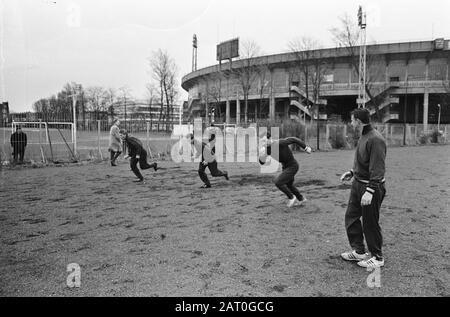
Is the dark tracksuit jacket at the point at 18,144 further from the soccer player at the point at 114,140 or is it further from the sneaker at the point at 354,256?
the sneaker at the point at 354,256

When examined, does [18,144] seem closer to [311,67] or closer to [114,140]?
[114,140]

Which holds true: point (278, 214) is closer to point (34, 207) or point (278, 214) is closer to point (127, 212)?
point (127, 212)

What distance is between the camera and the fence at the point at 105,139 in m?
18.4

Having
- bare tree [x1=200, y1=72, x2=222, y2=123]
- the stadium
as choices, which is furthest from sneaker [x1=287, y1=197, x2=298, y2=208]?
bare tree [x1=200, y1=72, x2=222, y2=123]

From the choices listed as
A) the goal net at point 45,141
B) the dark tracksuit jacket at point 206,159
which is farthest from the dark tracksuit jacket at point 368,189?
the goal net at point 45,141

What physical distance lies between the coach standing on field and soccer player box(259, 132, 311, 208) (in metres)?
3.38

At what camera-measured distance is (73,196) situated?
32.8 feet

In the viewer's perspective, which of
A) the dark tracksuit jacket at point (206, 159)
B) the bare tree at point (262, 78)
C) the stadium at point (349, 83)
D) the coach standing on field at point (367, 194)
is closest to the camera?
the coach standing on field at point (367, 194)

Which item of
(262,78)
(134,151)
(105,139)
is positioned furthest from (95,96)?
(134,151)

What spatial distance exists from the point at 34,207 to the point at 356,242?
6.82m

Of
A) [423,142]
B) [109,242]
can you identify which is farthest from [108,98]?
[109,242]

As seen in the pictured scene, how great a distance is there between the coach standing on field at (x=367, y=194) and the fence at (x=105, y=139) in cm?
1560

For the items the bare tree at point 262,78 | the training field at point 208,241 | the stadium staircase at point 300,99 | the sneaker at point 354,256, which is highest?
the bare tree at point 262,78

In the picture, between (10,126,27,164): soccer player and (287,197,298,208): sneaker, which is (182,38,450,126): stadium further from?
(287,197,298,208): sneaker
